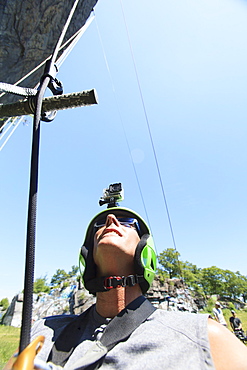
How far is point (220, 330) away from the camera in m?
1.16

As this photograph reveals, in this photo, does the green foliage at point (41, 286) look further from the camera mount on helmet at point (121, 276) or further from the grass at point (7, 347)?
the camera mount on helmet at point (121, 276)

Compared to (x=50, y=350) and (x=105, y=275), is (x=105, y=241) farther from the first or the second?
(x=50, y=350)

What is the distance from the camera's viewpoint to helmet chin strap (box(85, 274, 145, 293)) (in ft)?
5.30

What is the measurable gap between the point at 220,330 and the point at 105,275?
0.96 m

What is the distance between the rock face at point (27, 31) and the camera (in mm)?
7336

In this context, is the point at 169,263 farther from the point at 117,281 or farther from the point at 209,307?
the point at 117,281

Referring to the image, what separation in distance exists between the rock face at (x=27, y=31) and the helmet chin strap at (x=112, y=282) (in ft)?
28.7

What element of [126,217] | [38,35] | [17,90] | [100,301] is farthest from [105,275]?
[38,35]

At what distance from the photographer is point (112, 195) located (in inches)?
97.7

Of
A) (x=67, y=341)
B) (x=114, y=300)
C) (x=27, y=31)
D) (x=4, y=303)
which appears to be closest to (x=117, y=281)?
(x=114, y=300)

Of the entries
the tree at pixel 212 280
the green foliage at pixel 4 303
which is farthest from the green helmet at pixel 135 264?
the green foliage at pixel 4 303

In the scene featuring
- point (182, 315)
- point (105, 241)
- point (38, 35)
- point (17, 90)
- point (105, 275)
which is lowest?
point (182, 315)

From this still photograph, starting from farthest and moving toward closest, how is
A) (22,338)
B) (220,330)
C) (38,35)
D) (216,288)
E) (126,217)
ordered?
(216,288)
(38,35)
(126,217)
(220,330)
(22,338)

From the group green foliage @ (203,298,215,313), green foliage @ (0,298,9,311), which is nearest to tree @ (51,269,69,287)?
green foliage @ (0,298,9,311)
